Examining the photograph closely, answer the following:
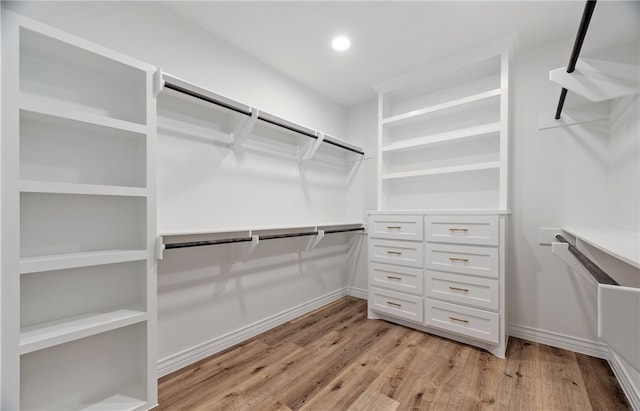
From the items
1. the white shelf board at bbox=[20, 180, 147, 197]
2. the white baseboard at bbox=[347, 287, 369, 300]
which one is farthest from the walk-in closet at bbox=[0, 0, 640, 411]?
the white baseboard at bbox=[347, 287, 369, 300]

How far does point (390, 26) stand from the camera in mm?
1957

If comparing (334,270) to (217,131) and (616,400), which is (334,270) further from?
(616,400)

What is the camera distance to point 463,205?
2.53m

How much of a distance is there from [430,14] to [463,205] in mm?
1599

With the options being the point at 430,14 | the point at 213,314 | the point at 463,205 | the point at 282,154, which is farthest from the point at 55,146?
the point at 463,205

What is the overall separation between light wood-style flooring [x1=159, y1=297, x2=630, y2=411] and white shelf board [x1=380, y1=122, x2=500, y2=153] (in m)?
→ 1.71

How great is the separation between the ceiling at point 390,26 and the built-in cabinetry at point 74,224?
83 cm

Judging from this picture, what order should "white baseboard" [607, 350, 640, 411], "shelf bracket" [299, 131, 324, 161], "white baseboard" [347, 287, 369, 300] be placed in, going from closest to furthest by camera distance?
1. "white baseboard" [607, 350, 640, 411]
2. "shelf bracket" [299, 131, 324, 161]
3. "white baseboard" [347, 287, 369, 300]

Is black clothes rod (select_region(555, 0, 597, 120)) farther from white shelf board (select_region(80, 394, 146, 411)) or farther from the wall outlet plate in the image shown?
white shelf board (select_region(80, 394, 146, 411))

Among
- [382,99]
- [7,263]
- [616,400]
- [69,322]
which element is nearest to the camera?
[7,263]

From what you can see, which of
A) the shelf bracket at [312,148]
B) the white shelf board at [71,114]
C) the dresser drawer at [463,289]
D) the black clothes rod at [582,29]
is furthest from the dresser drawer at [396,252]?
the white shelf board at [71,114]

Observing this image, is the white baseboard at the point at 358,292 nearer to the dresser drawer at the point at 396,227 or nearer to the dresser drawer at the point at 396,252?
the dresser drawer at the point at 396,252

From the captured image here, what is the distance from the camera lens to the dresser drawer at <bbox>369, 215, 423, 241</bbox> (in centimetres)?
233

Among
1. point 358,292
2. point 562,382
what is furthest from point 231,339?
point 562,382
